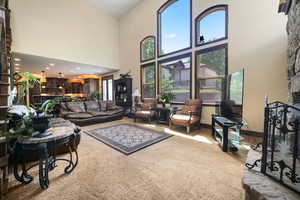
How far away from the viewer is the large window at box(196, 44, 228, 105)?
12.3 feet

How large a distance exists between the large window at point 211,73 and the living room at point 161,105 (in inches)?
1.2

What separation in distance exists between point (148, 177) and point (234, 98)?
2.24m

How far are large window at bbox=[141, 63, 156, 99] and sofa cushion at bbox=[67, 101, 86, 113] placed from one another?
2.71 m

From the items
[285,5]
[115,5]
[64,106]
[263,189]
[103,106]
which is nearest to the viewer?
[263,189]

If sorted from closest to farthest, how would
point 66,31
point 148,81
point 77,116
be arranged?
point 77,116 < point 66,31 < point 148,81

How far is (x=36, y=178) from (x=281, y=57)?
16.7 ft

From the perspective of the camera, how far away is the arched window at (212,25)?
370 centimetres

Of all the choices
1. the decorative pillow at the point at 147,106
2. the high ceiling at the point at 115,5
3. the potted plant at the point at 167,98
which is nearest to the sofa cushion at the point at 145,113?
the decorative pillow at the point at 147,106

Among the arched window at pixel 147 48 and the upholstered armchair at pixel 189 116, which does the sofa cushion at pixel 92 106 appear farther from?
the upholstered armchair at pixel 189 116

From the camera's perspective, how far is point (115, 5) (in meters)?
6.21

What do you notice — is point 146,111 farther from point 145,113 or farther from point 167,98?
point 167,98

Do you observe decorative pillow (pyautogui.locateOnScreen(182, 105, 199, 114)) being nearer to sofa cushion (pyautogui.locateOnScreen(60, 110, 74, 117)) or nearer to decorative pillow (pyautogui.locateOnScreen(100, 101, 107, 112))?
decorative pillow (pyautogui.locateOnScreen(100, 101, 107, 112))

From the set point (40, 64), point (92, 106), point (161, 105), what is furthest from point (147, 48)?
point (40, 64)

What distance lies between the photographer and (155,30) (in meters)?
5.45
